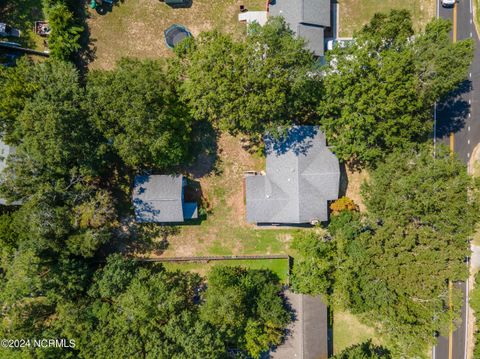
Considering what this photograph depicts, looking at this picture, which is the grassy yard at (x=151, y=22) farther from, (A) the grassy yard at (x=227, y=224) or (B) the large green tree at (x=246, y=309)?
(B) the large green tree at (x=246, y=309)

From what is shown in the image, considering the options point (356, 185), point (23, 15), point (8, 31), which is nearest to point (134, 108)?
point (8, 31)

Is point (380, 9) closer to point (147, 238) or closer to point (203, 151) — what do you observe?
point (203, 151)

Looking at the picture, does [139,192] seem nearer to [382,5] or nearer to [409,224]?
[409,224]

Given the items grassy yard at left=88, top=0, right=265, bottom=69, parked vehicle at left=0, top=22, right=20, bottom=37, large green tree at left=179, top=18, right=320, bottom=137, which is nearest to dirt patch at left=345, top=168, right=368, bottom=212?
large green tree at left=179, top=18, right=320, bottom=137

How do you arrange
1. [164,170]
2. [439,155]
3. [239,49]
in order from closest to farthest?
[239,49], [439,155], [164,170]

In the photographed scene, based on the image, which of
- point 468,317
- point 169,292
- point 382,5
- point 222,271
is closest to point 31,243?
point 169,292

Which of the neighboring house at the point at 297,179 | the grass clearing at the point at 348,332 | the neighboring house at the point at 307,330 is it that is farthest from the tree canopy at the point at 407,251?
the grass clearing at the point at 348,332
